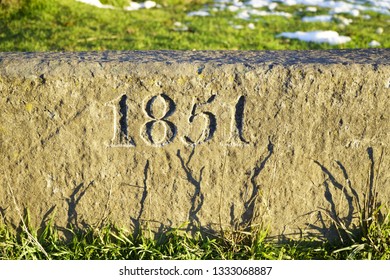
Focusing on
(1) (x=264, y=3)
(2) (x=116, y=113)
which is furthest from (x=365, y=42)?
(2) (x=116, y=113)

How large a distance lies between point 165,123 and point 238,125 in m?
0.34

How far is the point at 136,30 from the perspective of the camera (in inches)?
237

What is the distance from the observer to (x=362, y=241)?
8.32 ft

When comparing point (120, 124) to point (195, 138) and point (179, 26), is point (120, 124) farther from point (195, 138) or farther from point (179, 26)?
point (179, 26)

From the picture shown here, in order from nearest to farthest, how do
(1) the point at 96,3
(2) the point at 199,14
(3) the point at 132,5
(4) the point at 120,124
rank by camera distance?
(4) the point at 120,124
(1) the point at 96,3
(2) the point at 199,14
(3) the point at 132,5

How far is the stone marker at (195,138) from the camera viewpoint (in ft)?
7.66

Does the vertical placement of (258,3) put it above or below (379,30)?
above

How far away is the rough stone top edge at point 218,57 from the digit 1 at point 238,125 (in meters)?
0.19

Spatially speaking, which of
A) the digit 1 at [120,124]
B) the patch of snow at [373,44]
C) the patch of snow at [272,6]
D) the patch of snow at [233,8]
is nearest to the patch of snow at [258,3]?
the patch of snow at [272,6]

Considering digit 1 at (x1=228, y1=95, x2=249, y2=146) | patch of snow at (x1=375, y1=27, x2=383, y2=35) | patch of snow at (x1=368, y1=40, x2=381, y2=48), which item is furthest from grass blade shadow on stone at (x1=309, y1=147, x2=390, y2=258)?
patch of snow at (x1=375, y1=27, x2=383, y2=35)

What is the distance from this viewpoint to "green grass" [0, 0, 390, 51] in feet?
17.4

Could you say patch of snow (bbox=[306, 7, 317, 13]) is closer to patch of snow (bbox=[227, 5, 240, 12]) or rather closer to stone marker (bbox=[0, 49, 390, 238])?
patch of snow (bbox=[227, 5, 240, 12])

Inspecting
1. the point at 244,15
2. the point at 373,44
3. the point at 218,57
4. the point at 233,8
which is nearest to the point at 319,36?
the point at 373,44

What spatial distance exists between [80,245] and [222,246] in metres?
0.69
